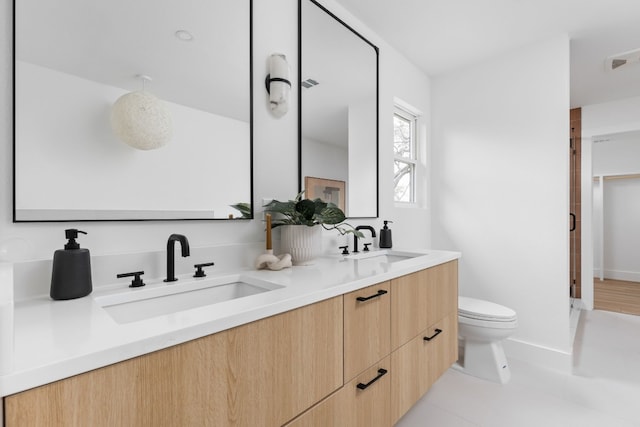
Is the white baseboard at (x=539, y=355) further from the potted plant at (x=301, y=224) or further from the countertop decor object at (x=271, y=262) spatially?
the countertop decor object at (x=271, y=262)

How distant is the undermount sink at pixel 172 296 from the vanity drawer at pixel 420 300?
607mm

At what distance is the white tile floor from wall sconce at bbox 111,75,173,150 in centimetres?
185

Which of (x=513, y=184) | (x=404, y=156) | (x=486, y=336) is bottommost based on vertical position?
(x=486, y=336)

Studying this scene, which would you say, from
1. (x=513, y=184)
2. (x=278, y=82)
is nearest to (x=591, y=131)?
(x=513, y=184)

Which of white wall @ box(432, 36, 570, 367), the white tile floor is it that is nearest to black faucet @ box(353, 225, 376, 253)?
the white tile floor

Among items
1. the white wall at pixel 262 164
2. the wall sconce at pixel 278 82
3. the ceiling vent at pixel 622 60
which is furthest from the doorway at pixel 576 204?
→ the wall sconce at pixel 278 82

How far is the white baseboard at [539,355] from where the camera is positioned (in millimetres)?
2238

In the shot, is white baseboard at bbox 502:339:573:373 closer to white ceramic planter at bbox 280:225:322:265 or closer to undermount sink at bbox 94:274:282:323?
white ceramic planter at bbox 280:225:322:265

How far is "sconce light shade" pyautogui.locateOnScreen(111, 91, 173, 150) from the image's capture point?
1061 millimetres

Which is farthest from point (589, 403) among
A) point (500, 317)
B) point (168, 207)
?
point (168, 207)

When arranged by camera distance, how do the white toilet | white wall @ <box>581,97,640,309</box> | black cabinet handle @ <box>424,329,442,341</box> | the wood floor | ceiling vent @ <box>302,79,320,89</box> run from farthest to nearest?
the wood floor < white wall @ <box>581,97,640,309</box> < the white toilet < ceiling vent @ <box>302,79,320,89</box> < black cabinet handle @ <box>424,329,442,341</box>

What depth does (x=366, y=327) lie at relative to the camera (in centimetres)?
118

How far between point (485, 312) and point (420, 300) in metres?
0.87

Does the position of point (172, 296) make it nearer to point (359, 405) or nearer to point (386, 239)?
point (359, 405)
